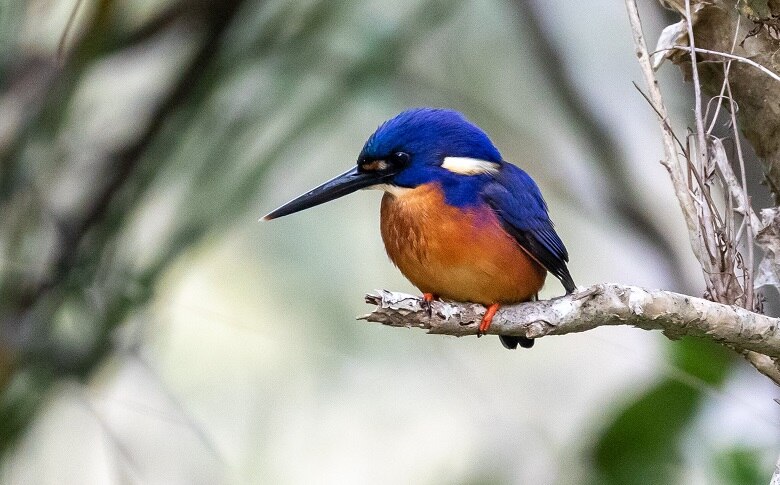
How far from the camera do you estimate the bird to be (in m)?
2.25

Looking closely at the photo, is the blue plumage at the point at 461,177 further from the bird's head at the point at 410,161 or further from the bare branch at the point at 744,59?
the bare branch at the point at 744,59

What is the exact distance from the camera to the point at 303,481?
4.60 metres

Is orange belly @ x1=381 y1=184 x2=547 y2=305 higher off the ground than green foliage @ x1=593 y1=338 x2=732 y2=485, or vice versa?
orange belly @ x1=381 y1=184 x2=547 y2=305

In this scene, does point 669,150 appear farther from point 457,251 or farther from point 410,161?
point 410,161

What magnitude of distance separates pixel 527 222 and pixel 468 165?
0.20 metres

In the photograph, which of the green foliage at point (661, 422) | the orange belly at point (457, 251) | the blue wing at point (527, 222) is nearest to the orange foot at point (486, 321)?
the orange belly at point (457, 251)

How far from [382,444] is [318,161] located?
144cm

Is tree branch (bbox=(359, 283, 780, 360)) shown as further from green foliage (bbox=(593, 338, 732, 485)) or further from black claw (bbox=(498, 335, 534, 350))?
green foliage (bbox=(593, 338, 732, 485))

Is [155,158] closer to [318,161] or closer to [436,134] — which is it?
[436,134]

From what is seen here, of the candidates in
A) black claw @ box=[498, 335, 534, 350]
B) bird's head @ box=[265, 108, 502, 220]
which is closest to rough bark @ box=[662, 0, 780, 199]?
Answer: bird's head @ box=[265, 108, 502, 220]

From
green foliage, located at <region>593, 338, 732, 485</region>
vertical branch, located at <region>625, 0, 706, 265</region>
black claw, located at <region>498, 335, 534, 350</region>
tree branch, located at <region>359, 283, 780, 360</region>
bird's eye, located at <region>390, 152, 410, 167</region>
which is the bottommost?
green foliage, located at <region>593, 338, 732, 485</region>

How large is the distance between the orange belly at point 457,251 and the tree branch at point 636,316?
44cm

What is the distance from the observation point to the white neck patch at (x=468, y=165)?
2.37 meters

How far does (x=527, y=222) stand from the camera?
7.61 ft
